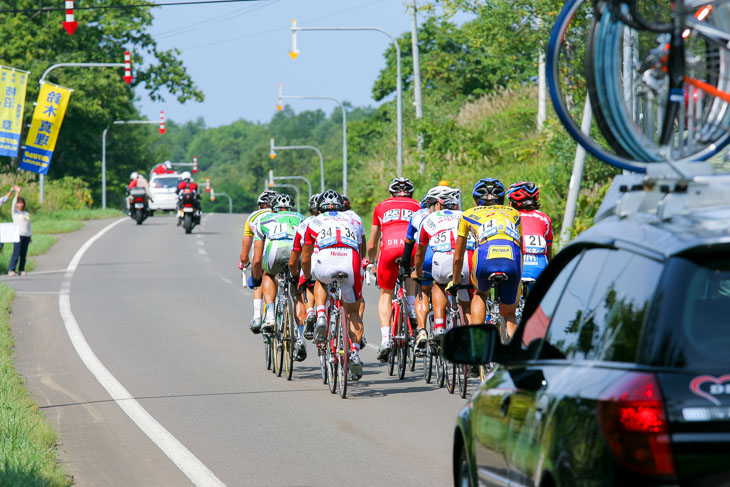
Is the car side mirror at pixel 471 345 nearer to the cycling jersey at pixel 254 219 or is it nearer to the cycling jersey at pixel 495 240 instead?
the cycling jersey at pixel 495 240

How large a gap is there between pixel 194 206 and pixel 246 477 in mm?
35539

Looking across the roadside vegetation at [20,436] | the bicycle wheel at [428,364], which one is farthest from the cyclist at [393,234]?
the roadside vegetation at [20,436]

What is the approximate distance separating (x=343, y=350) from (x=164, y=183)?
47.2 meters

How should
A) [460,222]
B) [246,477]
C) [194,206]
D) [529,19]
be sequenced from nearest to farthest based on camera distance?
[246,477] < [460,222] < [529,19] < [194,206]

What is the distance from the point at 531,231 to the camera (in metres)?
12.2

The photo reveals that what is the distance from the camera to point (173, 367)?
554 inches

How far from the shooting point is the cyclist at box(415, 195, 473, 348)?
12.1 metres

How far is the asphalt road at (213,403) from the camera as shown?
27.5ft

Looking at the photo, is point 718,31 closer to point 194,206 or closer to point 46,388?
point 46,388

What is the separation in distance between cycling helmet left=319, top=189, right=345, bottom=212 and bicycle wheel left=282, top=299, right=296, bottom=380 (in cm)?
146

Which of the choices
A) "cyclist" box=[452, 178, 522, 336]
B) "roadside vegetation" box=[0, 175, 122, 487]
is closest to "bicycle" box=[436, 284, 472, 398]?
"cyclist" box=[452, 178, 522, 336]

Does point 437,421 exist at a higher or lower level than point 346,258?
lower

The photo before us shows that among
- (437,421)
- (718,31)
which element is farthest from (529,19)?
(718,31)

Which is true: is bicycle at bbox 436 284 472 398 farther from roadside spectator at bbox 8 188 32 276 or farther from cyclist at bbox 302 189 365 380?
roadside spectator at bbox 8 188 32 276
